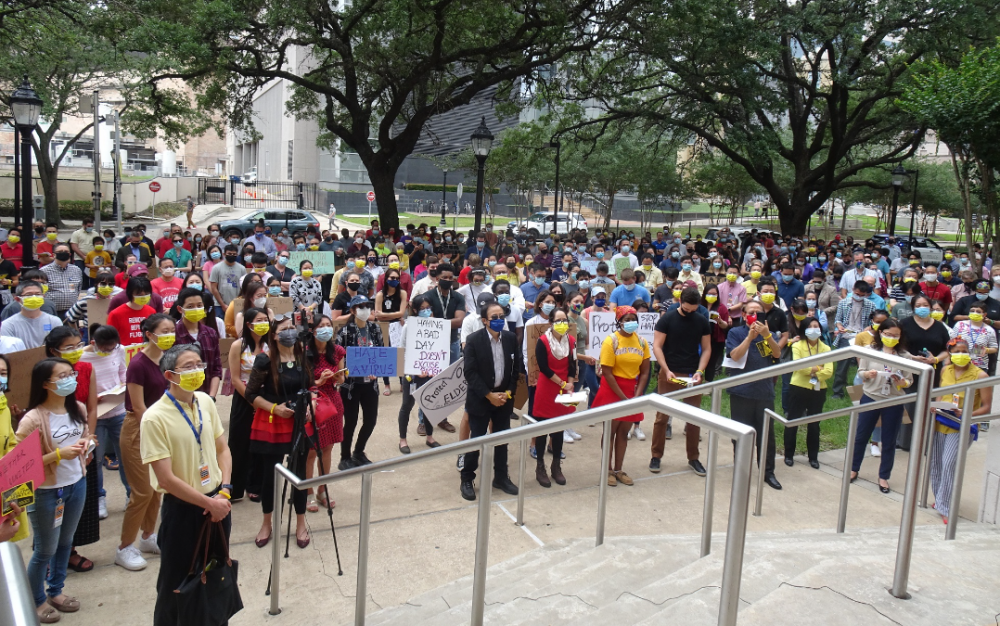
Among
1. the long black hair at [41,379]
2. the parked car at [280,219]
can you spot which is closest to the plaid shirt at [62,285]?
the long black hair at [41,379]

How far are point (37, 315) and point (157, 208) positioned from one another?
4639 cm

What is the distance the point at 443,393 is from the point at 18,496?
424cm

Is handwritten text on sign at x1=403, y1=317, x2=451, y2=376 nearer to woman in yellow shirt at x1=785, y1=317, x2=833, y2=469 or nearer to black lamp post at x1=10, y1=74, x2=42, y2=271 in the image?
woman in yellow shirt at x1=785, y1=317, x2=833, y2=469

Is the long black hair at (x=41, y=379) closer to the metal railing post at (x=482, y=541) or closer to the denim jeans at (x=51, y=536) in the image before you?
the denim jeans at (x=51, y=536)

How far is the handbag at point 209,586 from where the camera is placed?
4.03 m

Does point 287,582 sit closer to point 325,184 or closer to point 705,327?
point 705,327

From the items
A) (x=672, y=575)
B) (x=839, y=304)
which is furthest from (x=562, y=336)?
(x=839, y=304)

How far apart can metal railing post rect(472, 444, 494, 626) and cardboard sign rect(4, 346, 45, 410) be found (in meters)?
4.01

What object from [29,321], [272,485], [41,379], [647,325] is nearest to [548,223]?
[647,325]

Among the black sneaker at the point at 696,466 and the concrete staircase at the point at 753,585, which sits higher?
the concrete staircase at the point at 753,585

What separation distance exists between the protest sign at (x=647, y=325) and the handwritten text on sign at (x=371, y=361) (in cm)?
357

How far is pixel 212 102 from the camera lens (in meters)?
22.5

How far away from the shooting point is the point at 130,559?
5.55 metres

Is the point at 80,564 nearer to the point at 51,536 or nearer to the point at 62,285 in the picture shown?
the point at 51,536
